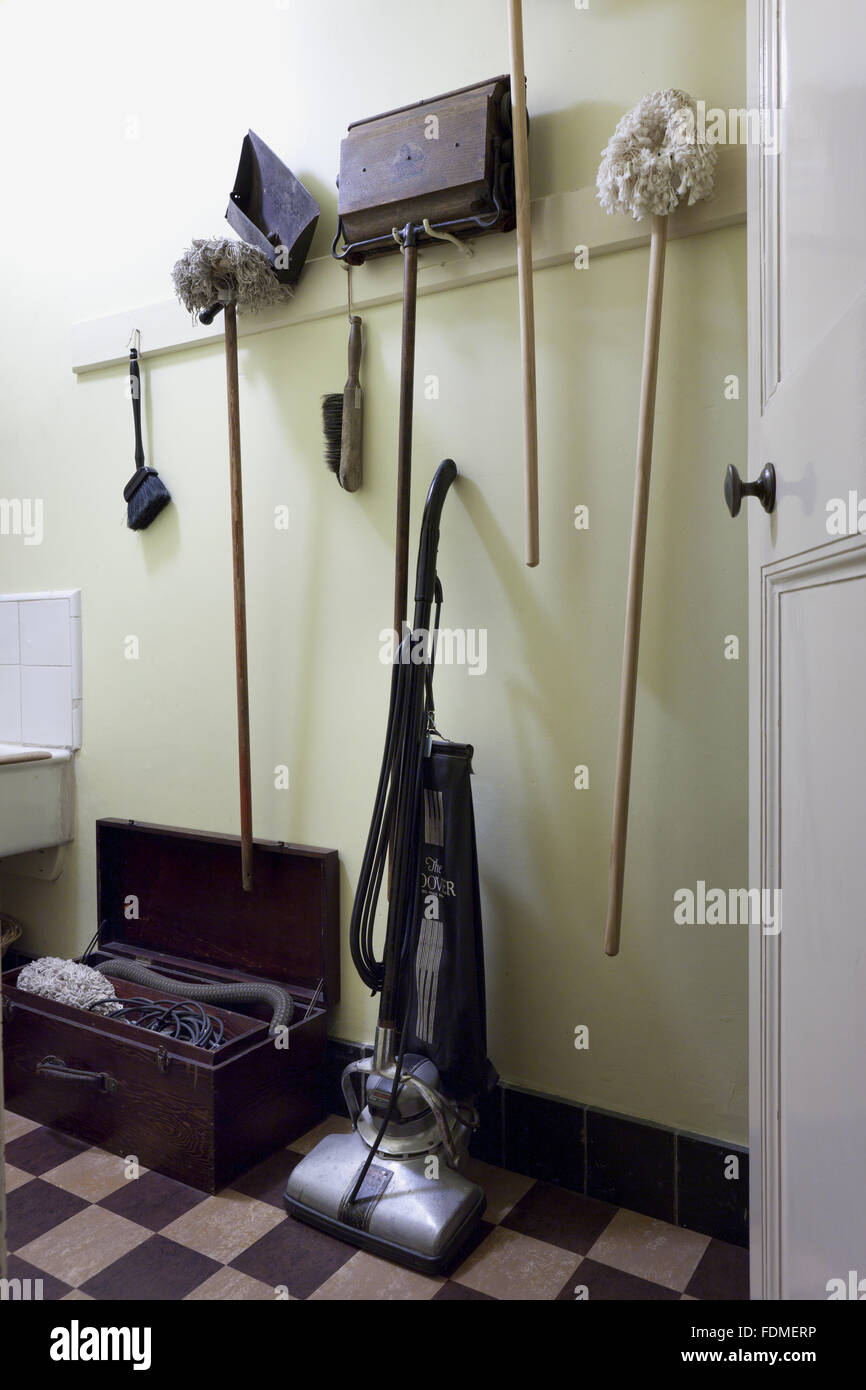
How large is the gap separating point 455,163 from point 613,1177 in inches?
72.8

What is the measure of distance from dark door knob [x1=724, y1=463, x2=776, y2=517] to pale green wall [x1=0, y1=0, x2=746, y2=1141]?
53cm

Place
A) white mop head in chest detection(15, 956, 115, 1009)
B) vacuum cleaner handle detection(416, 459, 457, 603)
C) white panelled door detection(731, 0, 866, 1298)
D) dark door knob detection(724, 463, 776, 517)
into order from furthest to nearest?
white mop head in chest detection(15, 956, 115, 1009)
vacuum cleaner handle detection(416, 459, 457, 603)
dark door knob detection(724, 463, 776, 517)
white panelled door detection(731, 0, 866, 1298)

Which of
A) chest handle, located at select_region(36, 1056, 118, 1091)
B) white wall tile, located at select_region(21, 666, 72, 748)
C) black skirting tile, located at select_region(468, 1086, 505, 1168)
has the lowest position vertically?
black skirting tile, located at select_region(468, 1086, 505, 1168)

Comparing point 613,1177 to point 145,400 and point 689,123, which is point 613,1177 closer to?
point 689,123

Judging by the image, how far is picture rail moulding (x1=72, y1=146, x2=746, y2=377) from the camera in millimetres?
1496

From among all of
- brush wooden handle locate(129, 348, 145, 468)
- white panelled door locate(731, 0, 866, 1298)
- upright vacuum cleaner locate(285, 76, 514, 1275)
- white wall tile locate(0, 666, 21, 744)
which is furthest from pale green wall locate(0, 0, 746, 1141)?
white panelled door locate(731, 0, 866, 1298)

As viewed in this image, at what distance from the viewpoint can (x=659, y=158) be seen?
1.42m

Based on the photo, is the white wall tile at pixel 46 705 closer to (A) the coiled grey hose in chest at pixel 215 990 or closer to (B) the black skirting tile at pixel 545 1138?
(A) the coiled grey hose in chest at pixel 215 990

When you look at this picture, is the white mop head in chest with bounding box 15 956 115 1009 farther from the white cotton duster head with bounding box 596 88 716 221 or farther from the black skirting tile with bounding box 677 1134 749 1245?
the white cotton duster head with bounding box 596 88 716 221

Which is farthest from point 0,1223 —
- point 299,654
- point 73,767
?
point 73,767

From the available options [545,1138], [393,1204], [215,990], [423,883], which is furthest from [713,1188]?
[215,990]

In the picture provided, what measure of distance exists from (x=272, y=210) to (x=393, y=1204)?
6.33ft

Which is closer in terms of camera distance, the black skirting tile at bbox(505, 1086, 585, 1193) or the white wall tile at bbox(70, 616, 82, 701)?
the black skirting tile at bbox(505, 1086, 585, 1193)
